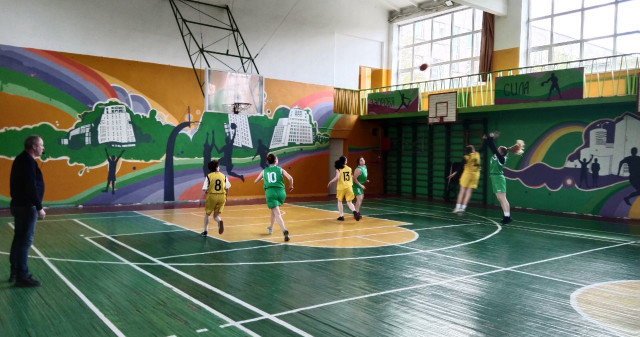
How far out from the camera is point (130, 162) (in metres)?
15.4

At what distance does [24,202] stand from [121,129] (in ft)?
32.6

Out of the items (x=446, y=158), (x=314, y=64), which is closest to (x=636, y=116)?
(x=446, y=158)

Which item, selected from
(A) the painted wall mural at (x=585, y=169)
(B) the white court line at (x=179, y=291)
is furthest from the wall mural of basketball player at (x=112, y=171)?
(A) the painted wall mural at (x=585, y=169)

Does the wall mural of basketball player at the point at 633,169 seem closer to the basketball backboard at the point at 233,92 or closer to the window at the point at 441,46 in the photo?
the window at the point at 441,46

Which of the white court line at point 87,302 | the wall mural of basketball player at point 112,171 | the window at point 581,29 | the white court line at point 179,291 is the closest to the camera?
the white court line at point 87,302

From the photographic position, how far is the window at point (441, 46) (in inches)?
805

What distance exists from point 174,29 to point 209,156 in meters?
4.54

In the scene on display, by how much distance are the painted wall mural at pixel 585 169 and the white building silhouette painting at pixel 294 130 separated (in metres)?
7.86

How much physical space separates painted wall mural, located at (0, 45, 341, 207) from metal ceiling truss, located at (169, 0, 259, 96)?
107 cm

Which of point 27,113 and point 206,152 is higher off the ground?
point 27,113

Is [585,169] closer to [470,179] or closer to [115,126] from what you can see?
[470,179]

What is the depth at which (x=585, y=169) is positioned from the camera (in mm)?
14695

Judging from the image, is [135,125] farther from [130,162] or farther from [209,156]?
[209,156]

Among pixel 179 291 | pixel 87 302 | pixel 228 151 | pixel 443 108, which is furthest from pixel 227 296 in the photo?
pixel 443 108
